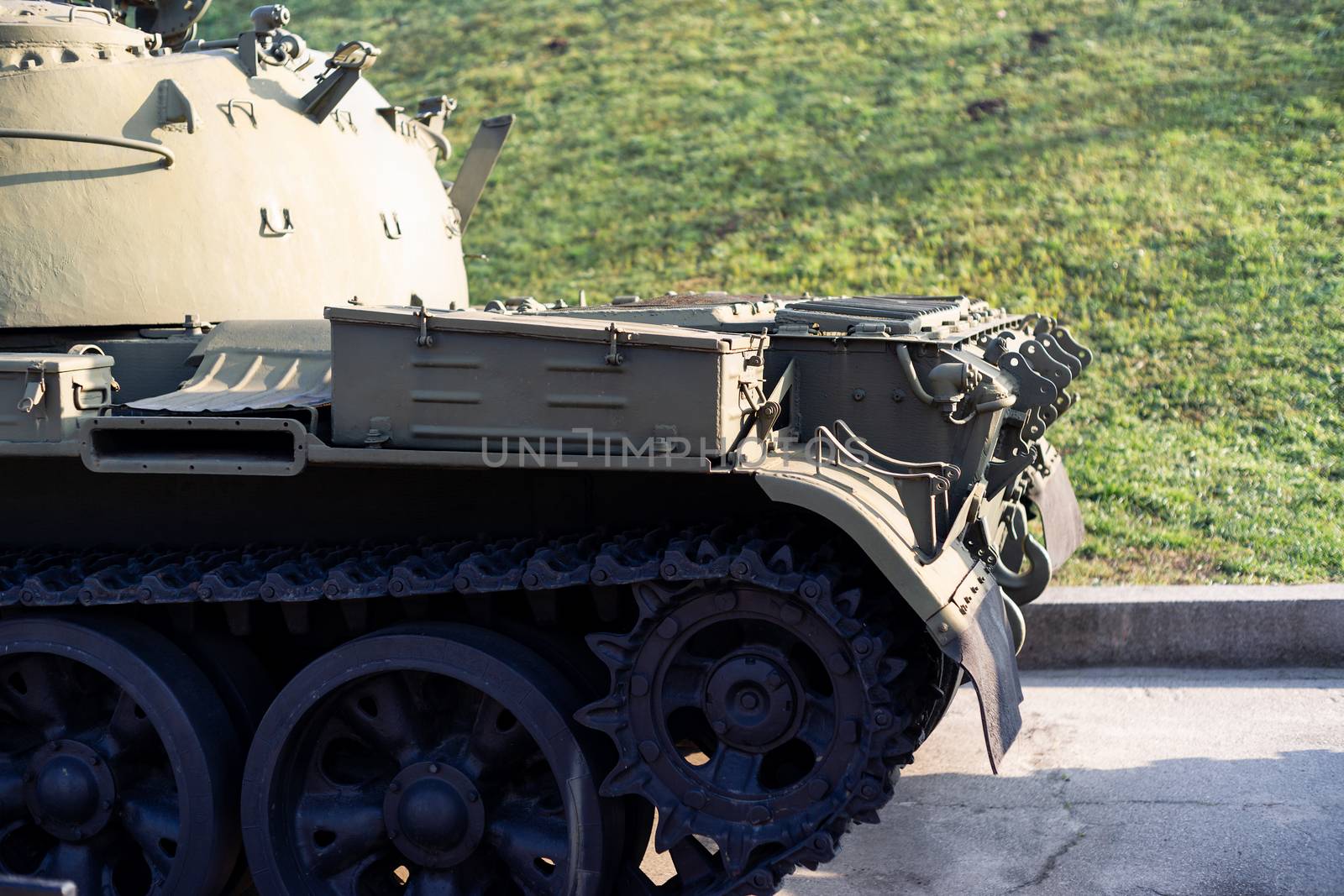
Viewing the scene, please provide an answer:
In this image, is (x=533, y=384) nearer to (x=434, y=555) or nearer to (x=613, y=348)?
(x=613, y=348)

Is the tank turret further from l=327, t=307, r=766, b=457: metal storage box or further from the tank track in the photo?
l=327, t=307, r=766, b=457: metal storage box

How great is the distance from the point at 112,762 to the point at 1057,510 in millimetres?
4387

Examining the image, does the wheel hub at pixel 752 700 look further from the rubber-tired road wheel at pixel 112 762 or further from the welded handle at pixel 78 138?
the welded handle at pixel 78 138

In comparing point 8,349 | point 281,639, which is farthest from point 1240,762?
point 8,349

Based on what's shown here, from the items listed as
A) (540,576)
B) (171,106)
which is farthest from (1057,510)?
(171,106)

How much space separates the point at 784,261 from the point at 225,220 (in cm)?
845

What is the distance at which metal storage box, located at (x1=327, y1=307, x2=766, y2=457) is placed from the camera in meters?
3.80

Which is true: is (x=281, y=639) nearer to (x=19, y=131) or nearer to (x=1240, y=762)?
(x=19, y=131)

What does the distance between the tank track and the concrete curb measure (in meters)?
2.99

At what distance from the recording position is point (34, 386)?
13.2 ft

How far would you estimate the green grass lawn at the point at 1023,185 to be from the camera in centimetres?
947

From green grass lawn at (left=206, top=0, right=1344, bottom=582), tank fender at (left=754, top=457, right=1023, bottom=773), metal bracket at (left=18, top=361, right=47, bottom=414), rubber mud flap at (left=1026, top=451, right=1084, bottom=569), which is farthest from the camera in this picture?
green grass lawn at (left=206, top=0, right=1344, bottom=582)

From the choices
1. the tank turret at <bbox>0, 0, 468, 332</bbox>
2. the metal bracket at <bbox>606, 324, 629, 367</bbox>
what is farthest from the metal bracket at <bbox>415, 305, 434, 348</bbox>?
the tank turret at <bbox>0, 0, 468, 332</bbox>

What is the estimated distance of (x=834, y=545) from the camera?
4027 millimetres
